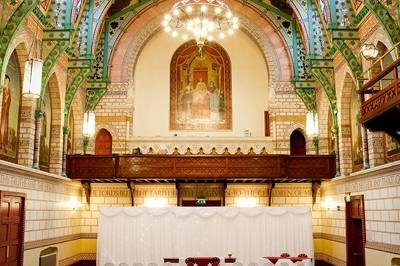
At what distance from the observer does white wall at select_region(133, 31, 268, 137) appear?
2181 centimetres

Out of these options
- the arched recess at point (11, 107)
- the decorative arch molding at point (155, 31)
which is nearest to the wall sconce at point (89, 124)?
the decorative arch molding at point (155, 31)

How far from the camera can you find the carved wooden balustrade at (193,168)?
18.2 m

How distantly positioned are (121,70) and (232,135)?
18.5ft

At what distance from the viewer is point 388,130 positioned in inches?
453

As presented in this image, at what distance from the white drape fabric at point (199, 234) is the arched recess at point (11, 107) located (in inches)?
146

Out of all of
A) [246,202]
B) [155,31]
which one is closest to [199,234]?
[246,202]

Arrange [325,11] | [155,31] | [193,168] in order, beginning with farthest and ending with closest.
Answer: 1. [155,31]
2. [193,168]
3. [325,11]

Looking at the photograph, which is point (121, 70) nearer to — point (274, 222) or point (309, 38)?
point (309, 38)

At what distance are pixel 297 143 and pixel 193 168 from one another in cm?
569

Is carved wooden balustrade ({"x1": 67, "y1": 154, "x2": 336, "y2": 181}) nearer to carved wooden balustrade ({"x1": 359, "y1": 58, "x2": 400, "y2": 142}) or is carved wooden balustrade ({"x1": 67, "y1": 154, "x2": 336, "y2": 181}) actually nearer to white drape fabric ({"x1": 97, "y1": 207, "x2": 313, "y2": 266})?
white drape fabric ({"x1": 97, "y1": 207, "x2": 313, "y2": 266})

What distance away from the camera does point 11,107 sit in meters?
14.4

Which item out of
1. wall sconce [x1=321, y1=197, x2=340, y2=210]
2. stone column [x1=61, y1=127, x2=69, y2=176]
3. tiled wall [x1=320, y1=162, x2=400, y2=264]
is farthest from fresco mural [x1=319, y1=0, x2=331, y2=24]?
stone column [x1=61, y1=127, x2=69, y2=176]

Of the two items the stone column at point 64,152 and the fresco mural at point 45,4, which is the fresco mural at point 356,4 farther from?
the stone column at point 64,152

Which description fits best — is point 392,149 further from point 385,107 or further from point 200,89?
point 200,89
